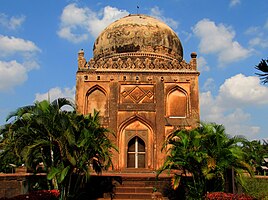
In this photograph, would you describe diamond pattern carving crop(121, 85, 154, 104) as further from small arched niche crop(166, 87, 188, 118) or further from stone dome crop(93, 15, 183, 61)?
stone dome crop(93, 15, 183, 61)

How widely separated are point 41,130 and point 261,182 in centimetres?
620

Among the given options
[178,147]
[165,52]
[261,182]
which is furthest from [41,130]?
[165,52]

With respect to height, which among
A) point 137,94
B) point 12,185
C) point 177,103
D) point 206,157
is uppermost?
point 137,94

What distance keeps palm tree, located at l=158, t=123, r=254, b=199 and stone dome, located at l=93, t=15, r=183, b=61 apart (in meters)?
8.78

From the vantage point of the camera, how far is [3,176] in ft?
28.8

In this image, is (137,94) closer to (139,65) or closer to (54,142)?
(139,65)

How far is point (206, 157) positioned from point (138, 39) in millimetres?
10396

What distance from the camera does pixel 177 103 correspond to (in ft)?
52.0

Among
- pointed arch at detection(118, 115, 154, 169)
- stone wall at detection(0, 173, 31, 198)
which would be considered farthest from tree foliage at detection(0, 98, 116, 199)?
pointed arch at detection(118, 115, 154, 169)

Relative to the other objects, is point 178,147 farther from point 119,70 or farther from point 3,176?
point 119,70

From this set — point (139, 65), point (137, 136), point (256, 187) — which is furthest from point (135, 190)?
point (139, 65)

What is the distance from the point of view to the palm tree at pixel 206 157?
29.2ft

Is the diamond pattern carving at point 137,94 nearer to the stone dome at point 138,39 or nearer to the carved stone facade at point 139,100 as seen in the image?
the carved stone facade at point 139,100

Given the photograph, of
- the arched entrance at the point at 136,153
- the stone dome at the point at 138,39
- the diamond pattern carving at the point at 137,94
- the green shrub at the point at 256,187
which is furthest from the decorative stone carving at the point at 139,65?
the green shrub at the point at 256,187
